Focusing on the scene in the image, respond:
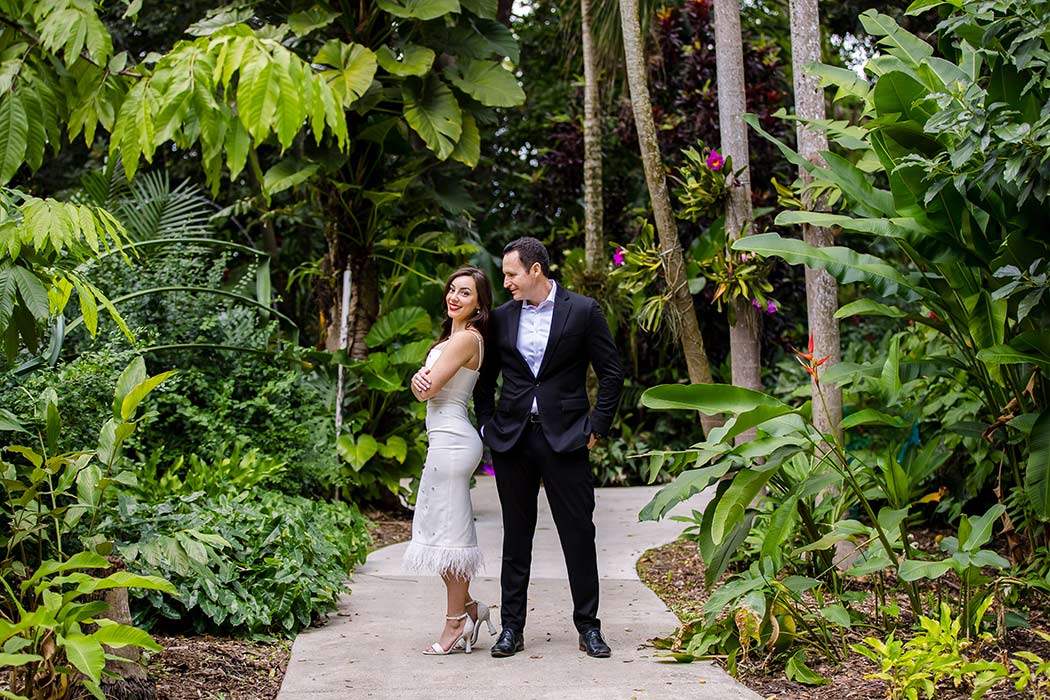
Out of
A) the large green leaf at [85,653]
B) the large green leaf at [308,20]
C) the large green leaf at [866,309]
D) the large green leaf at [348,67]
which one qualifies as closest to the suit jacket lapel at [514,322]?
the large green leaf at [866,309]

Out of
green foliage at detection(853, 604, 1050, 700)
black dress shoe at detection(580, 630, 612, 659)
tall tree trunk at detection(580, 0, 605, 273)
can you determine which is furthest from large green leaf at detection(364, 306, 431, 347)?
green foliage at detection(853, 604, 1050, 700)

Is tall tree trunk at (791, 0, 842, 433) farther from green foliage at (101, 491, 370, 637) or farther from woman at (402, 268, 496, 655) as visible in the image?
green foliage at (101, 491, 370, 637)

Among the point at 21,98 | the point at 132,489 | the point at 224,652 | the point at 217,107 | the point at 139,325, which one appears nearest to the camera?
the point at 217,107

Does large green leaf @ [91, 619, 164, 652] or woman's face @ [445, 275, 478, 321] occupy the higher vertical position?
woman's face @ [445, 275, 478, 321]

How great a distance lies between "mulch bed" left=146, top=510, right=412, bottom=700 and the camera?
4332 mm

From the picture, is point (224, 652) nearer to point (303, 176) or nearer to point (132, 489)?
point (132, 489)

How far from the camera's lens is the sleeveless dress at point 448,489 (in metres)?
5.01

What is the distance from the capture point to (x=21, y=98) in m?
4.20

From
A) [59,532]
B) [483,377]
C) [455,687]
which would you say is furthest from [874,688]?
[59,532]

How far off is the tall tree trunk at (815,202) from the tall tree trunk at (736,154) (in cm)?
70

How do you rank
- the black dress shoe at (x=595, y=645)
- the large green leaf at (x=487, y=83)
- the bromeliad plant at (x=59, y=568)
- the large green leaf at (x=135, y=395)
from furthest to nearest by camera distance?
the large green leaf at (x=487, y=83), the black dress shoe at (x=595, y=645), the large green leaf at (x=135, y=395), the bromeliad plant at (x=59, y=568)

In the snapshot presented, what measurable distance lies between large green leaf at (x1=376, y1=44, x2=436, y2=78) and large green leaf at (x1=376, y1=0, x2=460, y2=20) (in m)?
0.26

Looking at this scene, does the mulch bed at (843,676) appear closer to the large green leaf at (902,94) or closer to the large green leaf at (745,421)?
the large green leaf at (745,421)

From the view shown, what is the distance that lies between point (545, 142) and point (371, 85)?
5.77 meters
